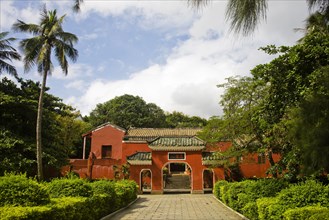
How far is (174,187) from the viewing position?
27906mm

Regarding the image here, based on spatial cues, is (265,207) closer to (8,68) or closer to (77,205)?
(77,205)

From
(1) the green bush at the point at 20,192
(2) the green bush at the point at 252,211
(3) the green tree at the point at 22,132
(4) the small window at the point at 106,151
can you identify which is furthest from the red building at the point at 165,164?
(1) the green bush at the point at 20,192

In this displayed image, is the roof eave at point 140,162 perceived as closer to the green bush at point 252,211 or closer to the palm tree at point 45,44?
the palm tree at point 45,44

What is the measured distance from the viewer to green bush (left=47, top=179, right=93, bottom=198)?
29.8 feet

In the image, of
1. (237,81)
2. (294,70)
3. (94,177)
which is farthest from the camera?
(94,177)

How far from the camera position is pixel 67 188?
360 inches

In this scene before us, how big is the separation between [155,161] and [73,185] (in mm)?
15130

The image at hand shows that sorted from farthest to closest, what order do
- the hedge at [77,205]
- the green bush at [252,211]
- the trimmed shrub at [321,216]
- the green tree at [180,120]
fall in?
the green tree at [180,120] < the green bush at [252,211] < the trimmed shrub at [321,216] < the hedge at [77,205]

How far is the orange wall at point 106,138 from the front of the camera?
31516 millimetres

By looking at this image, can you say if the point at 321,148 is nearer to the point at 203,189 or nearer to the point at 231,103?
the point at 231,103

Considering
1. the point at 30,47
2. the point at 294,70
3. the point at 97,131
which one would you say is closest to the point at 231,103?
the point at 294,70

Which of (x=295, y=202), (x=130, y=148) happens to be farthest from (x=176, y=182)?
(x=295, y=202)

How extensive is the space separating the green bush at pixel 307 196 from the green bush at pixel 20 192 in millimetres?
5310

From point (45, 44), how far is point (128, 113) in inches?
1118
